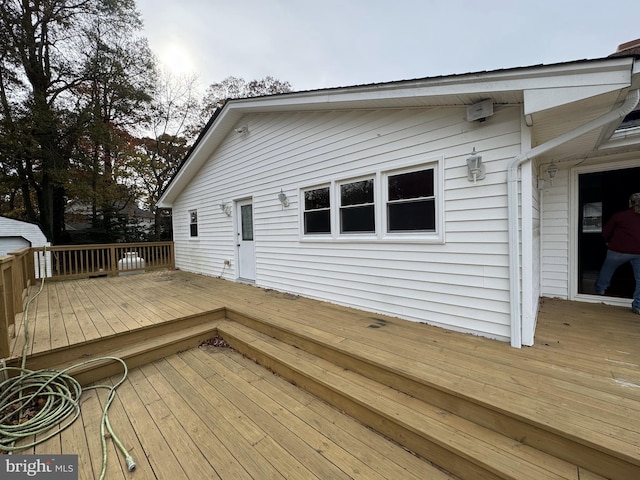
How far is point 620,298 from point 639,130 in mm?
2307

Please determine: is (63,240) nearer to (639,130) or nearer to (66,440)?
(66,440)

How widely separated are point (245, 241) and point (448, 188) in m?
4.75

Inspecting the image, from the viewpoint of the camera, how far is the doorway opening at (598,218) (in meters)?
3.79

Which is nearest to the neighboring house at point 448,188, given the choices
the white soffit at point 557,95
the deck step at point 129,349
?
the white soffit at point 557,95

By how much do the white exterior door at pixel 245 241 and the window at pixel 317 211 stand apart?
1898mm

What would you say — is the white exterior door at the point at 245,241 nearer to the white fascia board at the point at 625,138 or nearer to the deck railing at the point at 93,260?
the deck railing at the point at 93,260

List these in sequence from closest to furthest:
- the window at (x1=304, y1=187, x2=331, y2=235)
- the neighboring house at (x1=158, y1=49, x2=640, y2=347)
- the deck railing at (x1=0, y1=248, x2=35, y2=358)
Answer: the deck railing at (x1=0, y1=248, x2=35, y2=358) → the neighboring house at (x1=158, y1=49, x2=640, y2=347) → the window at (x1=304, y1=187, x2=331, y2=235)

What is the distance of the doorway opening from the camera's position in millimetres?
3793

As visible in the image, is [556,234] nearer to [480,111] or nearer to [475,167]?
[475,167]

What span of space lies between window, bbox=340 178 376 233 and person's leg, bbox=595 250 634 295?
10.4ft

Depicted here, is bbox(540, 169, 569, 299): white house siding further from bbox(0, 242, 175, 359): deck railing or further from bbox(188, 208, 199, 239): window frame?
bbox(0, 242, 175, 359): deck railing

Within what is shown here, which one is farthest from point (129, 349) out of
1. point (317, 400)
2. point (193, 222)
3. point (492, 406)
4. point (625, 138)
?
point (625, 138)

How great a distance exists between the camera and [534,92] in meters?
2.33

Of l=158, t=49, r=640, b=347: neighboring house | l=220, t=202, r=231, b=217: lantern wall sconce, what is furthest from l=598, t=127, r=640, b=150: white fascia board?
l=220, t=202, r=231, b=217: lantern wall sconce
